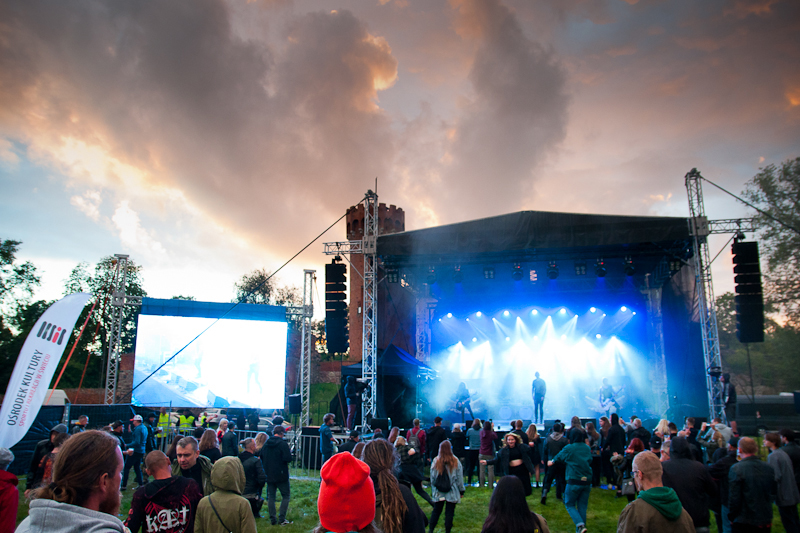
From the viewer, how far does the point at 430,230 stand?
15.3 m

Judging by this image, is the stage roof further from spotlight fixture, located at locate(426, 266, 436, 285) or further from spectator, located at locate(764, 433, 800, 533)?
spectator, located at locate(764, 433, 800, 533)

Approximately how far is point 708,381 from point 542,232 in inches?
246

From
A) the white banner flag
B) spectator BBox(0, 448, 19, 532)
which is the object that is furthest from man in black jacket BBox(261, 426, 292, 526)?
spectator BBox(0, 448, 19, 532)

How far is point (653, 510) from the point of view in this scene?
319 cm

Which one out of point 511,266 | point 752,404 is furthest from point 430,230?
point 752,404

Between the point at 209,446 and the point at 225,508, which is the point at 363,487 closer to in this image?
the point at 225,508

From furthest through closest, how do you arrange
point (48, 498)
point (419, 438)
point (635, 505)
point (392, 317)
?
1. point (392, 317)
2. point (419, 438)
3. point (635, 505)
4. point (48, 498)

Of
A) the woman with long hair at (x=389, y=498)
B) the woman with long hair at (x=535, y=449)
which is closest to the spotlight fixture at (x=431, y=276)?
the woman with long hair at (x=535, y=449)

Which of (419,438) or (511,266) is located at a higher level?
(511,266)

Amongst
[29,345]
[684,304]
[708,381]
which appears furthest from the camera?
[684,304]

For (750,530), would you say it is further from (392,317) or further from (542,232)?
(392,317)

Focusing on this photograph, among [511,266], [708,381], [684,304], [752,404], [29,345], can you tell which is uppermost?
[511,266]

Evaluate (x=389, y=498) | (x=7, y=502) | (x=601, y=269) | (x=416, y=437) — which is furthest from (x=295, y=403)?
(x=389, y=498)

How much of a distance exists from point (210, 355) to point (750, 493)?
1659 cm
